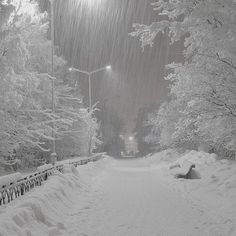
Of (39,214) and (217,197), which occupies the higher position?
(39,214)

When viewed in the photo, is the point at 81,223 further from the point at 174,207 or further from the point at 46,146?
the point at 46,146

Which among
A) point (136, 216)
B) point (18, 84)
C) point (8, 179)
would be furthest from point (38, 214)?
point (18, 84)

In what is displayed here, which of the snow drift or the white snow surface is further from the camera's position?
the white snow surface

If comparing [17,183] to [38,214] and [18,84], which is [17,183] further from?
[18,84]

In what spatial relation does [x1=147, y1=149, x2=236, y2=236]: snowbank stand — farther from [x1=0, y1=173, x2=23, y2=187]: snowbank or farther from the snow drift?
[x1=0, y1=173, x2=23, y2=187]: snowbank

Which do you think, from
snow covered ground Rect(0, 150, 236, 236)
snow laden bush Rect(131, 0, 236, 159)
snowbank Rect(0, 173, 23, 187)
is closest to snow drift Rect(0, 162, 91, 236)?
snow covered ground Rect(0, 150, 236, 236)

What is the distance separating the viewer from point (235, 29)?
35.4 ft

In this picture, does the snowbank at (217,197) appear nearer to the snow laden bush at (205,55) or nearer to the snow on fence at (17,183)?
the snow laden bush at (205,55)

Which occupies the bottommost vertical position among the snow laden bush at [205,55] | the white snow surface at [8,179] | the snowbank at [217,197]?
the snowbank at [217,197]

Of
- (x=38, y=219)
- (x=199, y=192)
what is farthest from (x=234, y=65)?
(x=38, y=219)

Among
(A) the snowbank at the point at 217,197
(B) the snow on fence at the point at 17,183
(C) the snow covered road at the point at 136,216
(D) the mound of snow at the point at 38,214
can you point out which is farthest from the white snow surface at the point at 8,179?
(A) the snowbank at the point at 217,197

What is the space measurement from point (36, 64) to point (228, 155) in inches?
810

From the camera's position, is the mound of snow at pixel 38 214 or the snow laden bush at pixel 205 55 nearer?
the mound of snow at pixel 38 214

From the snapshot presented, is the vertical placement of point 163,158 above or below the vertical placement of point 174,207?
below
